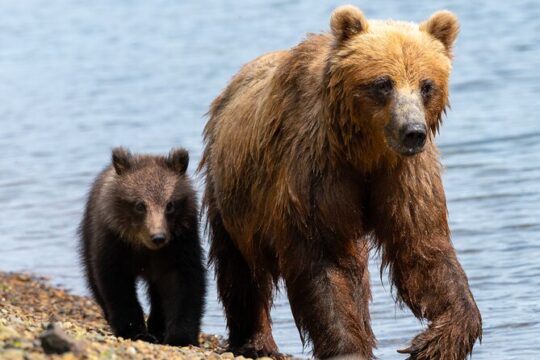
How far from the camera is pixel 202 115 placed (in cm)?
1709

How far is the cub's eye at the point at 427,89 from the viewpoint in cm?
747

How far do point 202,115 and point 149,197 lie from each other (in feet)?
24.5

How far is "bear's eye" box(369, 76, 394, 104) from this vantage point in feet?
24.5

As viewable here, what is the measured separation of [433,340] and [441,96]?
56.8 inches

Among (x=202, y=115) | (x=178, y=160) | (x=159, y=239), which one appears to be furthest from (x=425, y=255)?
(x=202, y=115)

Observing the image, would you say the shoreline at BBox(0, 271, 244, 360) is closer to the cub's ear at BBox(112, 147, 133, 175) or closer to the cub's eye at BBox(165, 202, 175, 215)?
the cub's eye at BBox(165, 202, 175, 215)

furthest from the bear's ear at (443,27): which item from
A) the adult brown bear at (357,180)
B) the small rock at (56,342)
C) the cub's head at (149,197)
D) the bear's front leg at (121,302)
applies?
the bear's front leg at (121,302)

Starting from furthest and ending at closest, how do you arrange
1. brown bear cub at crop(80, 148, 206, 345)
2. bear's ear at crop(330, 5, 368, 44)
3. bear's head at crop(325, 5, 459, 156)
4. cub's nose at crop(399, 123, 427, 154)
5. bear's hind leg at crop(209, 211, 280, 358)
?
brown bear cub at crop(80, 148, 206, 345)
bear's hind leg at crop(209, 211, 280, 358)
bear's ear at crop(330, 5, 368, 44)
bear's head at crop(325, 5, 459, 156)
cub's nose at crop(399, 123, 427, 154)

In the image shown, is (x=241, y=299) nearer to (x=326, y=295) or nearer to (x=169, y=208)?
(x=169, y=208)

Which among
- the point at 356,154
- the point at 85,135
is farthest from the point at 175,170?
the point at 85,135

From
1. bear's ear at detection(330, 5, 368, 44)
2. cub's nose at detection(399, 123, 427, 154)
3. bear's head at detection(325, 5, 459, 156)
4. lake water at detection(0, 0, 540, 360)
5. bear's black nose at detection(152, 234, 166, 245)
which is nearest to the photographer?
cub's nose at detection(399, 123, 427, 154)

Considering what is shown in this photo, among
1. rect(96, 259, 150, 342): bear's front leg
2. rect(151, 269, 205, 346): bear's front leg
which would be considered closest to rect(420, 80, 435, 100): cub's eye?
rect(151, 269, 205, 346): bear's front leg

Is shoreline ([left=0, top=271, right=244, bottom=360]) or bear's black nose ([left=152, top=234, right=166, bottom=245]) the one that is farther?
bear's black nose ([left=152, top=234, right=166, bottom=245])

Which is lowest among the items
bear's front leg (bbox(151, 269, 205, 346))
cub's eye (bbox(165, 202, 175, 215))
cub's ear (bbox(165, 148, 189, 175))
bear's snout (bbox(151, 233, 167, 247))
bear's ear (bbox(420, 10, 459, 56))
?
bear's front leg (bbox(151, 269, 205, 346))
